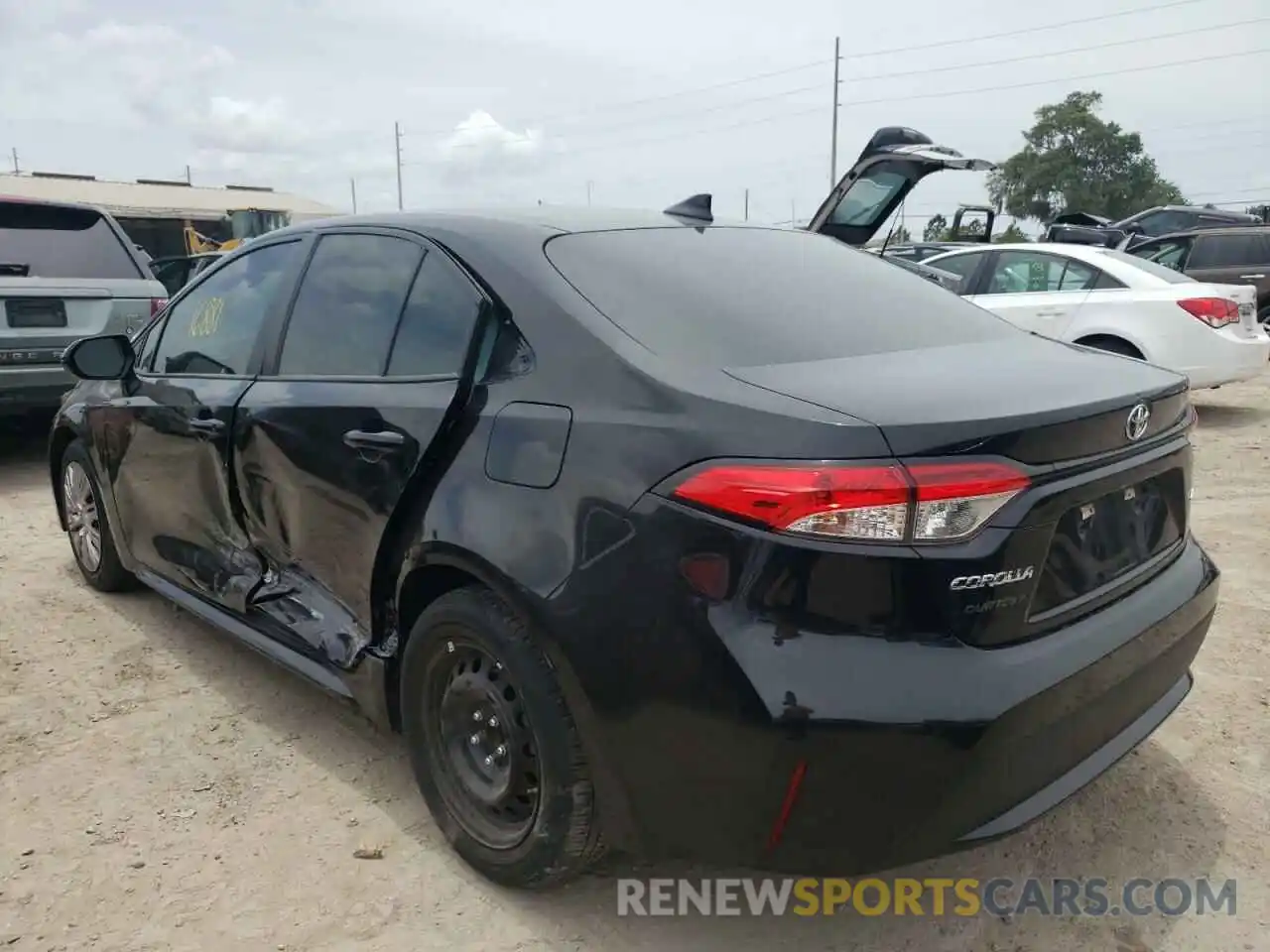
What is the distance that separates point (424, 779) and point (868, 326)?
1594mm

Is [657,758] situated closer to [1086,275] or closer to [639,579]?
[639,579]

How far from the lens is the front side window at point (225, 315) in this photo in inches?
125

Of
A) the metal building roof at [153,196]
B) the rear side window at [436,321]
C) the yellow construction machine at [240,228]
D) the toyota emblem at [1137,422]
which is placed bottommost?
the toyota emblem at [1137,422]

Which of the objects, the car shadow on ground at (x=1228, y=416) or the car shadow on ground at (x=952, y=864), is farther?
the car shadow on ground at (x=1228, y=416)

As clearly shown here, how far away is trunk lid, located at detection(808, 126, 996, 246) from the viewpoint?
7.39m

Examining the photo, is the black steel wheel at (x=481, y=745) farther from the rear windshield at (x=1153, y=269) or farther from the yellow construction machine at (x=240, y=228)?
the yellow construction machine at (x=240, y=228)

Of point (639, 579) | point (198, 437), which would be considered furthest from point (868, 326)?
point (198, 437)

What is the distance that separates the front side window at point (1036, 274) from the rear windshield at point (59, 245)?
6.71m

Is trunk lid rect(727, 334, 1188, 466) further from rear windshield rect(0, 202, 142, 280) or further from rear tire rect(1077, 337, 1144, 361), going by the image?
rear windshield rect(0, 202, 142, 280)

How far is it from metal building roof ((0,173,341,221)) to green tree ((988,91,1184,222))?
1540 inches

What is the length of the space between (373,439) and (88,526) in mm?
2582

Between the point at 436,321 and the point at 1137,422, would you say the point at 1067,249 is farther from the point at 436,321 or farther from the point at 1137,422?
the point at 436,321

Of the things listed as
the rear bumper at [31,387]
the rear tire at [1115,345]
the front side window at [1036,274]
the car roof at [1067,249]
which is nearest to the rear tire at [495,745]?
the rear bumper at [31,387]

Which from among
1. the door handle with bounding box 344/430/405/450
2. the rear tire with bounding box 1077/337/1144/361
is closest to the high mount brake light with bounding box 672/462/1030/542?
the door handle with bounding box 344/430/405/450
